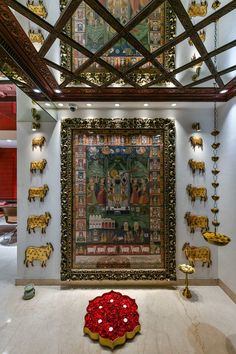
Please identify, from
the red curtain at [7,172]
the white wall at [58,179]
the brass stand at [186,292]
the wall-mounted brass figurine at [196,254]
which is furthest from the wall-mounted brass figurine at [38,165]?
the red curtain at [7,172]

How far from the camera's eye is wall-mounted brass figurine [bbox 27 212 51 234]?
2.84 metres

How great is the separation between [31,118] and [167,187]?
234 centimetres

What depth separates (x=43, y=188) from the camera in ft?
9.38

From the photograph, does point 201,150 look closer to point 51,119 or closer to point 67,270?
point 51,119

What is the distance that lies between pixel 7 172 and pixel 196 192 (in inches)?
275

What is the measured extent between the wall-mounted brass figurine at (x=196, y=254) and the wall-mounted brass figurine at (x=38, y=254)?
Answer: 208 centimetres

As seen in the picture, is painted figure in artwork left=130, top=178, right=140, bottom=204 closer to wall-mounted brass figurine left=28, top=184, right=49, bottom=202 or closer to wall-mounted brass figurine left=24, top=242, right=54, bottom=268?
wall-mounted brass figurine left=28, top=184, right=49, bottom=202

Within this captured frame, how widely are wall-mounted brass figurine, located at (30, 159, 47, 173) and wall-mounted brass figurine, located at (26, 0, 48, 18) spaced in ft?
5.96

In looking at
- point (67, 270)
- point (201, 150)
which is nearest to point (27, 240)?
point (67, 270)

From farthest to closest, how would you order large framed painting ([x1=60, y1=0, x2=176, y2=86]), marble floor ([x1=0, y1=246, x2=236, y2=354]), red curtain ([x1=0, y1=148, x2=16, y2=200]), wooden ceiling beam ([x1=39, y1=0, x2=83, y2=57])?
red curtain ([x1=0, y1=148, x2=16, y2=200]) < large framed painting ([x1=60, y1=0, x2=176, y2=86]) < marble floor ([x1=0, y1=246, x2=236, y2=354]) < wooden ceiling beam ([x1=39, y1=0, x2=83, y2=57])

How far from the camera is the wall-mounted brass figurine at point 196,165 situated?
287cm

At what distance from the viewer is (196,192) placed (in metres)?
2.87

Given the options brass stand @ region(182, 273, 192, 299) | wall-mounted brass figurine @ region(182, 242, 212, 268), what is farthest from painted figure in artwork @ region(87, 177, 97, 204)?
brass stand @ region(182, 273, 192, 299)

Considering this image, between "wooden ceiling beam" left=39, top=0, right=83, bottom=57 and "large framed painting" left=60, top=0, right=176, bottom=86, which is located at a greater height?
"large framed painting" left=60, top=0, right=176, bottom=86
